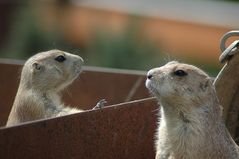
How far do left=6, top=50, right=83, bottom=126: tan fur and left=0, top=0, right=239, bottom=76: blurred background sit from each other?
153 inches

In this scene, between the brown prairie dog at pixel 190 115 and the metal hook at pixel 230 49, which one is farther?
the metal hook at pixel 230 49

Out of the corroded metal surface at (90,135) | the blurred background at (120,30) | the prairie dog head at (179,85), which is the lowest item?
the blurred background at (120,30)

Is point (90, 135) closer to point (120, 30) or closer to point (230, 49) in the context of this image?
point (230, 49)

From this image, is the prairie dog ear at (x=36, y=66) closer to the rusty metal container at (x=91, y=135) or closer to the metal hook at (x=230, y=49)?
the rusty metal container at (x=91, y=135)

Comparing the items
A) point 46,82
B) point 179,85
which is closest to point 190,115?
point 179,85

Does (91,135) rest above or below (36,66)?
above

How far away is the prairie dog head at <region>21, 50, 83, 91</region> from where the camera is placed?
5704mm

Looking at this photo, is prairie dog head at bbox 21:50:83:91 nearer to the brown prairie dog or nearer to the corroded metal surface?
the corroded metal surface

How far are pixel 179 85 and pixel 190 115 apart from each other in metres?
0.18

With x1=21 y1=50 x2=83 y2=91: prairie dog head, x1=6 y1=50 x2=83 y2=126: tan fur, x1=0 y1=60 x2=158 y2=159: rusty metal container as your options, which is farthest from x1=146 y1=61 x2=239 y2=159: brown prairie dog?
x1=21 y1=50 x2=83 y2=91: prairie dog head

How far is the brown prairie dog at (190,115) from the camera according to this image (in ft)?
15.1

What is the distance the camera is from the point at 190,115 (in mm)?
4660

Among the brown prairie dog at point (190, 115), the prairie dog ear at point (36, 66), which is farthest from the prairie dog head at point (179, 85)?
the prairie dog ear at point (36, 66)

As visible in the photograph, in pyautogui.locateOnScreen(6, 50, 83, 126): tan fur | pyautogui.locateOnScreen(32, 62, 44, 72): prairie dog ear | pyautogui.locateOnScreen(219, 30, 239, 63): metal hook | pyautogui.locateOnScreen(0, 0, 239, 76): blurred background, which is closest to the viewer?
pyautogui.locateOnScreen(219, 30, 239, 63): metal hook
